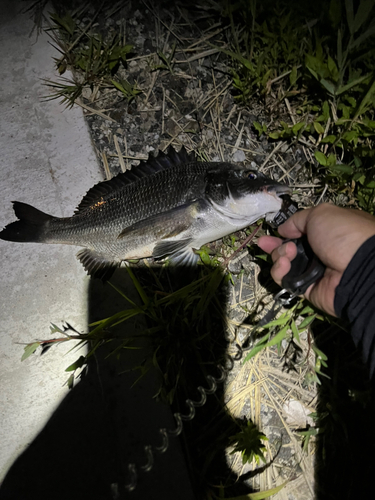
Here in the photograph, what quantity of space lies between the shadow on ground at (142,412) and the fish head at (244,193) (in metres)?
0.58

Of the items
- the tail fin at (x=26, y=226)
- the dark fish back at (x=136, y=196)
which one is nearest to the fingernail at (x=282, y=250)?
the dark fish back at (x=136, y=196)

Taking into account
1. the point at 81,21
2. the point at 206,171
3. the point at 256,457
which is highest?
the point at 81,21

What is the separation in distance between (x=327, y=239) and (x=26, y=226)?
88.9 inches

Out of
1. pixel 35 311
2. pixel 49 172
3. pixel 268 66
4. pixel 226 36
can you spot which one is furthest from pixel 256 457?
pixel 226 36

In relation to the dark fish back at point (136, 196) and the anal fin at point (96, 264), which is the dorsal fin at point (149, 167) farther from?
the anal fin at point (96, 264)

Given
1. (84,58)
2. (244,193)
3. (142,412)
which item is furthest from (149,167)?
(142,412)

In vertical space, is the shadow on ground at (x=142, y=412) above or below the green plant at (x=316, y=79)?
below

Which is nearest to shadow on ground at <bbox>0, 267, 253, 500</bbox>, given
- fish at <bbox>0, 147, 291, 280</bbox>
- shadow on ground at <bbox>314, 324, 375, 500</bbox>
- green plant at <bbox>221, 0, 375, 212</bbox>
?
fish at <bbox>0, 147, 291, 280</bbox>

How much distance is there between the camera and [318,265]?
2.11 metres

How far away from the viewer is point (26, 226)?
2.63 m

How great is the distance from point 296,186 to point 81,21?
2.54 metres

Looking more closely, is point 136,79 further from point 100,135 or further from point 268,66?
point 268,66

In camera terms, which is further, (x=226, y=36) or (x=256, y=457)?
(x=226, y=36)

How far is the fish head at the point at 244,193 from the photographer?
234 cm
